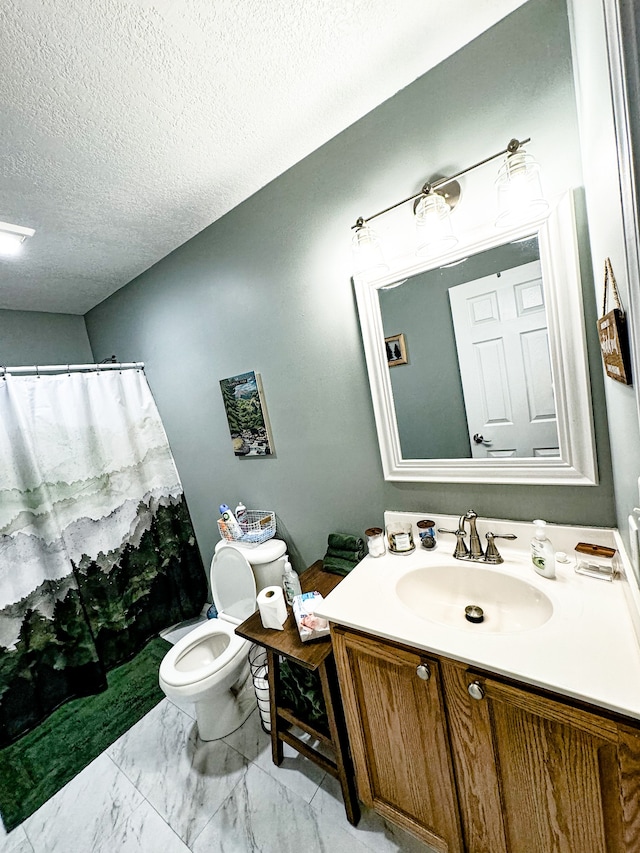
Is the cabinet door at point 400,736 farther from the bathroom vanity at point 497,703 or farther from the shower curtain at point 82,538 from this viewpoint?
the shower curtain at point 82,538

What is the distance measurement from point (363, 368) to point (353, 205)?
64cm

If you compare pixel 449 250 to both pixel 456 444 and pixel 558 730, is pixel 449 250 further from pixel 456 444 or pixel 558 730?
pixel 558 730

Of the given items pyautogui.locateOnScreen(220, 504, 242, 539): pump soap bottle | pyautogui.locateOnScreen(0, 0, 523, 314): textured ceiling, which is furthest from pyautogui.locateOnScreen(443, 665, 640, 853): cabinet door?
pyautogui.locateOnScreen(0, 0, 523, 314): textured ceiling

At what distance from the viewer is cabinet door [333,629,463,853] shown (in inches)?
35.9

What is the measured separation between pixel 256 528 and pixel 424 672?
3.84ft

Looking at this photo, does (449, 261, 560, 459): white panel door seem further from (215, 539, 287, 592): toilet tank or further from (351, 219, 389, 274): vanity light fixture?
(215, 539, 287, 592): toilet tank

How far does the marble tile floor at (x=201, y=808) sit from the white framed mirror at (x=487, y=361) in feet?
4.06

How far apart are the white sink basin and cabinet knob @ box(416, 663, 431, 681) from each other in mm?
220

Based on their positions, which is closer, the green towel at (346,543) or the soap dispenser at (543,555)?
the soap dispenser at (543,555)

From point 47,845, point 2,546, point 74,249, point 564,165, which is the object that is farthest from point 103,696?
point 564,165

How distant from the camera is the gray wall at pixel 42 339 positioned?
2303 millimetres

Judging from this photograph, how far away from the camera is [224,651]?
1615mm

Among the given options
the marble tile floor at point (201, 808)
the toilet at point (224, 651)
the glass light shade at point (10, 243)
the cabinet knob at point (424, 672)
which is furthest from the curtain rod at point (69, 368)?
the cabinet knob at point (424, 672)

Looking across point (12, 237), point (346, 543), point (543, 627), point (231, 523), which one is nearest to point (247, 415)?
point (231, 523)
